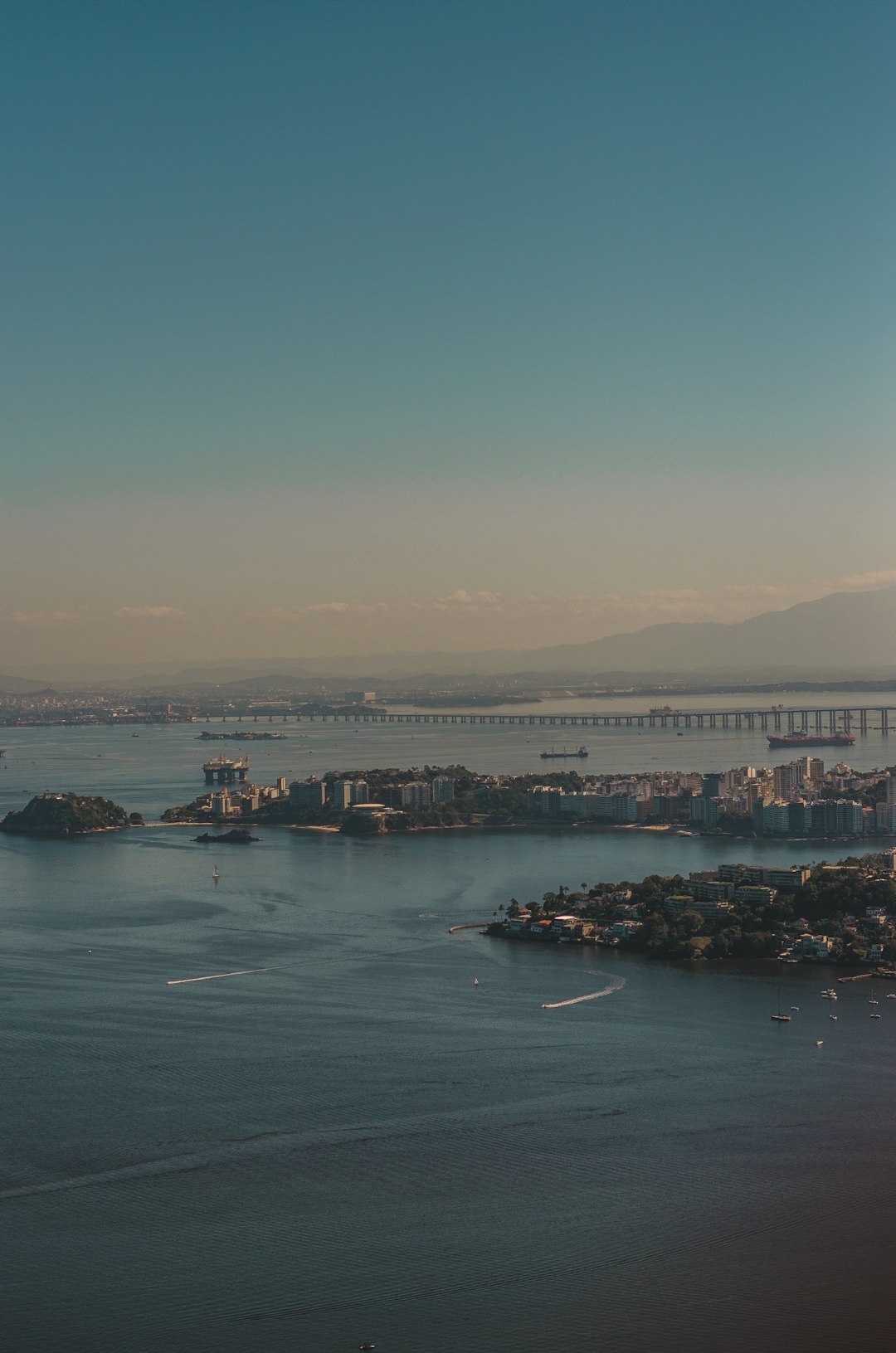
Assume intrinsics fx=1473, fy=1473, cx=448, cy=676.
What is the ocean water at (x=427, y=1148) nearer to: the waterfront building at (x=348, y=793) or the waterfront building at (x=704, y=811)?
the waterfront building at (x=704, y=811)

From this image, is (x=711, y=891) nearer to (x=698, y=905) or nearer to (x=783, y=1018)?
(x=698, y=905)

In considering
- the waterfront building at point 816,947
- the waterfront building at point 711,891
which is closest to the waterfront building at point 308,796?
the waterfront building at point 711,891

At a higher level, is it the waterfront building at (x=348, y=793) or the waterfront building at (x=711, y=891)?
the waterfront building at (x=348, y=793)

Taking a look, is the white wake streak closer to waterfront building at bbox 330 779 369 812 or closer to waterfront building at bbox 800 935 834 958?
waterfront building at bbox 800 935 834 958

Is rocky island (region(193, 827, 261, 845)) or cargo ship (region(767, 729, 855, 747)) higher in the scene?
cargo ship (region(767, 729, 855, 747))

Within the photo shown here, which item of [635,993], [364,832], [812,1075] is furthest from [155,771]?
[812,1075]

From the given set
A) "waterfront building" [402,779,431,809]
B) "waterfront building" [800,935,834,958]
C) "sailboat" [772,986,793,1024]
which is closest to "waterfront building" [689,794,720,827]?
"waterfront building" [402,779,431,809]
